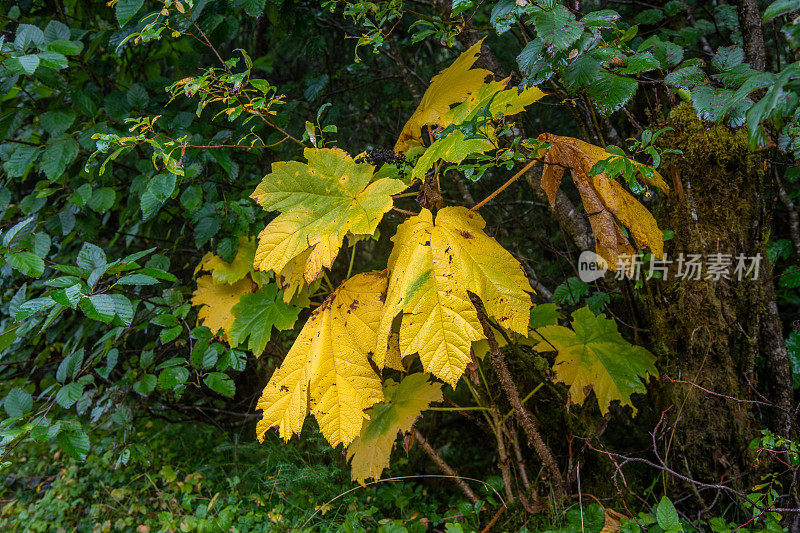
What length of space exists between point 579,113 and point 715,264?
66 centimetres

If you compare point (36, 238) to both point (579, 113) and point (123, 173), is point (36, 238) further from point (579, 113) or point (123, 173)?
point (579, 113)

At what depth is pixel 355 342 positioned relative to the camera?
1.22 meters

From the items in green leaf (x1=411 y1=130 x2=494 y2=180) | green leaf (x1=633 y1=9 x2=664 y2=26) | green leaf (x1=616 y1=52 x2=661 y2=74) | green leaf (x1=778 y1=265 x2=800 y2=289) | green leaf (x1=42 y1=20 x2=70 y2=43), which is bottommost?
green leaf (x1=778 y1=265 x2=800 y2=289)

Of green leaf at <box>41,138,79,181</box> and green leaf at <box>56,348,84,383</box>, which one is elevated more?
green leaf at <box>41,138,79,181</box>

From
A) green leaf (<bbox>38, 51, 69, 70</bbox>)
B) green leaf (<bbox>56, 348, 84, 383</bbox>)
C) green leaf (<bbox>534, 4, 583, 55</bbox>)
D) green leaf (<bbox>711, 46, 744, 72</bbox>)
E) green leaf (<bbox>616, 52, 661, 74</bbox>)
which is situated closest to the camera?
green leaf (<bbox>534, 4, 583, 55</bbox>)

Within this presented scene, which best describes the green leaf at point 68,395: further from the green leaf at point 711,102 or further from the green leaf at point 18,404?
the green leaf at point 711,102

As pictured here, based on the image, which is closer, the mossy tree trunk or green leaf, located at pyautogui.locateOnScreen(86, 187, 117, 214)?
the mossy tree trunk

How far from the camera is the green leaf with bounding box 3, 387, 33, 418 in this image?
156 cm

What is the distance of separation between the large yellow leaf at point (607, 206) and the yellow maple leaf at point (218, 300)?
1.10 metres

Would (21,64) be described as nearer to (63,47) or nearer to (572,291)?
(63,47)

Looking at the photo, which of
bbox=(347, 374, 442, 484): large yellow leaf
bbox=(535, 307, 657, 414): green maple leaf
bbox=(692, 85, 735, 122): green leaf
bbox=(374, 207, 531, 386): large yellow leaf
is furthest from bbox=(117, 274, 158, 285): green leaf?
bbox=(692, 85, 735, 122): green leaf

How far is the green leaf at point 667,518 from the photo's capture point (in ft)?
3.80

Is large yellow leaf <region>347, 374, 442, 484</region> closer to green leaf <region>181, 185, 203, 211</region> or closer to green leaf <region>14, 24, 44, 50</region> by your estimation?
green leaf <region>181, 185, 203, 211</region>

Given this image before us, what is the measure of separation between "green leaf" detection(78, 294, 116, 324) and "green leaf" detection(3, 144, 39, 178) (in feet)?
2.45
